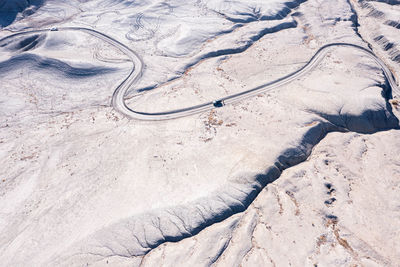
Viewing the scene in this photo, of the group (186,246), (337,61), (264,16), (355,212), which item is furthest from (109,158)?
(264,16)

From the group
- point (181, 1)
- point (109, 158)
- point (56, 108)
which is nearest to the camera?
point (109, 158)

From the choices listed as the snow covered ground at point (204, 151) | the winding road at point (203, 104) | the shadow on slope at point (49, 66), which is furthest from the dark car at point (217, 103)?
the shadow on slope at point (49, 66)

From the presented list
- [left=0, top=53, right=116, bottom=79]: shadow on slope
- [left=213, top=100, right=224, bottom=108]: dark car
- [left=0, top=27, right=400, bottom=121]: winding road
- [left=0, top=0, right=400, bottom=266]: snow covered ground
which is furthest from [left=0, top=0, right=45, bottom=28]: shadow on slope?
[left=213, top=100, right=224, bottom=108]: dark car

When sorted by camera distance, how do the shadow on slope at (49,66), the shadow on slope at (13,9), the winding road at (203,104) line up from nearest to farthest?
the winding road at (203,104), the shadow on slope at (49,66), the shadow on slope at (13,9)

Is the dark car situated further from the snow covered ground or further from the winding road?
the snow covered ground

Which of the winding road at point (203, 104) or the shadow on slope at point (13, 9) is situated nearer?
the winding road at point (203, 104)

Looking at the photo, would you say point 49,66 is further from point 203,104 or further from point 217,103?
point 217,103

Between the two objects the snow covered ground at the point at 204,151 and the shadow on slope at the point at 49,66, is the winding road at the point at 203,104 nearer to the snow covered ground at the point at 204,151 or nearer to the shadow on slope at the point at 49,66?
the snow covered ground at the point at 204,151

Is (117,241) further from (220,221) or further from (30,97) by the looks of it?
(30,97)
